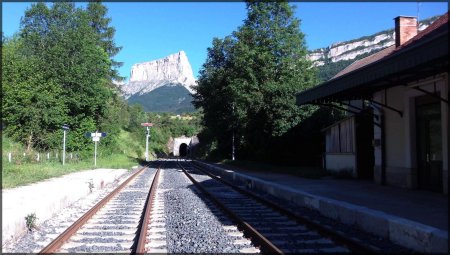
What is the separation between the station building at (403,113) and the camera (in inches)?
451

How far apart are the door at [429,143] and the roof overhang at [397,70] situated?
0.97 metres

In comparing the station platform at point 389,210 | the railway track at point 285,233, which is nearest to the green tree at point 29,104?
the station platform at point 389,210

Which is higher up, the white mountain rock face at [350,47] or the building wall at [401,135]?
the white mountain rock face at [350,47]

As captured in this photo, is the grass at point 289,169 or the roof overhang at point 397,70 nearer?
the roof overhang at point 397,70

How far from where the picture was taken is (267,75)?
36906 millimetres

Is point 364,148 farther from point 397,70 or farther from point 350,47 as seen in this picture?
point 350,47

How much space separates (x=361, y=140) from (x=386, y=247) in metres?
12.7

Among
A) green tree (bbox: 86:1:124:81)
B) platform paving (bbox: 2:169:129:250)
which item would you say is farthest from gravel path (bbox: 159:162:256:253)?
green tree (bbox: 86:1:124:81)

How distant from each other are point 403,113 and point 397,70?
4.96 metres

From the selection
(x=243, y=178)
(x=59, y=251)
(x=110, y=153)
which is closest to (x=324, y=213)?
(x=59, y=251)

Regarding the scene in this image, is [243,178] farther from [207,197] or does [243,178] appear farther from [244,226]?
[244,226]

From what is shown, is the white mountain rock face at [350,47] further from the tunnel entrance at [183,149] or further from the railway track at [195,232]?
the railway track at [195,232]

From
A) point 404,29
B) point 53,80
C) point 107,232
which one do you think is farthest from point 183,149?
point 107,232

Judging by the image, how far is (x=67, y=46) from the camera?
40.3 metres
